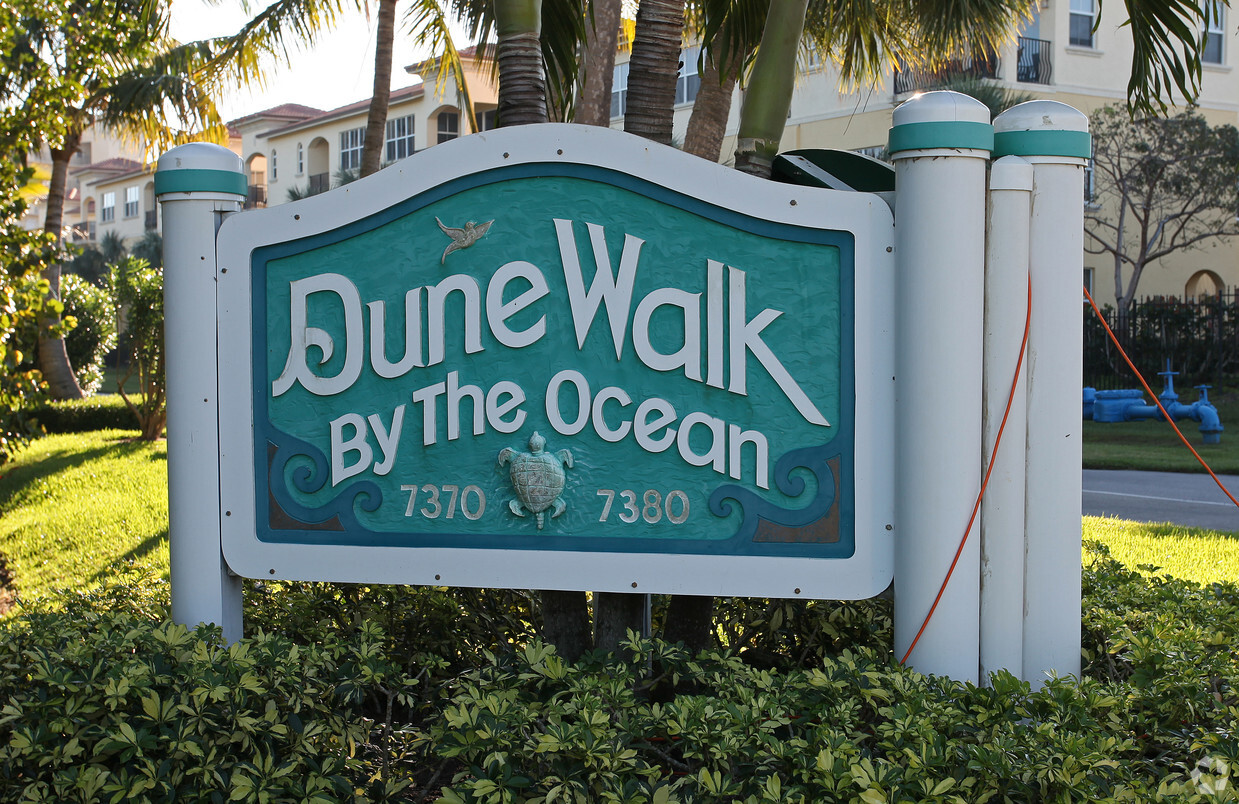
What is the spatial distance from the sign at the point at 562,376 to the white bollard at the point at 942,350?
107 millimetres

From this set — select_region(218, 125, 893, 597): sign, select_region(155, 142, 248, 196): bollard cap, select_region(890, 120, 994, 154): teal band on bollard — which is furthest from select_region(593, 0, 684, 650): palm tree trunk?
select_region(155, 142, 248, 196): bollard cap

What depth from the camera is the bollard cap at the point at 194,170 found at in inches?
129

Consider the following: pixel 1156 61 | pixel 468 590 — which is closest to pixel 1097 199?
pixel 1156 61

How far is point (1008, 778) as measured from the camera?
2291 millimetres

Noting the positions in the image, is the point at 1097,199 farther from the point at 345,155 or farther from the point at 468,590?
the point at 345,155

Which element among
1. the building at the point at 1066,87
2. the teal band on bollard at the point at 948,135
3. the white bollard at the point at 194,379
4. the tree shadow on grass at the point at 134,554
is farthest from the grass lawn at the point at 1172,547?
the building at the point at 1066,87

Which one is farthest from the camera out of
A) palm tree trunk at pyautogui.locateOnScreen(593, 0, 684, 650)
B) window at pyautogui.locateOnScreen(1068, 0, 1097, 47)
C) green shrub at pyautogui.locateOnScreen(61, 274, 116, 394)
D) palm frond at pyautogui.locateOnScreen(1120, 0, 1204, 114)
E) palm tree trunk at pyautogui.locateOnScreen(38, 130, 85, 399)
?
window at pyautogui.locateOnScreen(1068, 0, 1097, 47)

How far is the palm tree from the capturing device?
25.7 ft

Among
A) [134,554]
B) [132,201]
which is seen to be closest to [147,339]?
[134,554]

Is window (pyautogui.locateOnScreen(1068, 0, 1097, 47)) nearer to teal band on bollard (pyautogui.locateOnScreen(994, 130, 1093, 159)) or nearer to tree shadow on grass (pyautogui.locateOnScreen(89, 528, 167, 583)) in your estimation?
tree shadow on grass (pyautogui.locateOnScreen(89, 528, 167, 583))

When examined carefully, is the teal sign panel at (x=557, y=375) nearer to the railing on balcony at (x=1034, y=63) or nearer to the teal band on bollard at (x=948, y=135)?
the teal band on bollard at (x=948, y=135)

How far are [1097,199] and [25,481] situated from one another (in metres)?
21.8

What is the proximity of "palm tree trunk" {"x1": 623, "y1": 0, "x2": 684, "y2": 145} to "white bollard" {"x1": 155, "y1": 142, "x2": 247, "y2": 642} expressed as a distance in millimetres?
1350

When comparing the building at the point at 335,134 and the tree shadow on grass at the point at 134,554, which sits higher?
the building at the point at 335,134
